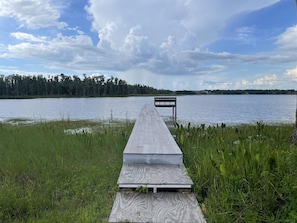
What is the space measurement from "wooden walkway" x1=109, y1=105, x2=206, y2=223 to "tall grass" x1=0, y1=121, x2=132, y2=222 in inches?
10.7

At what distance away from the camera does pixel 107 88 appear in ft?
250

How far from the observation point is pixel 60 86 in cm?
7388

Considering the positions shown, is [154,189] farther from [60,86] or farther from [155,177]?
[60,86]

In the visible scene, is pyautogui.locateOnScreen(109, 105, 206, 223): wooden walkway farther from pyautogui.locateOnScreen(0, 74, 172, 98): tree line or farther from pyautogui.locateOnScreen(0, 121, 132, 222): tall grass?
pyautogui.locateOnScreen(0, 74, 172, 98): tree line

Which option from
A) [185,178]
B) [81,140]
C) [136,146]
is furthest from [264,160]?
[81,140]

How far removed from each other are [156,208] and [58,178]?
180 cm

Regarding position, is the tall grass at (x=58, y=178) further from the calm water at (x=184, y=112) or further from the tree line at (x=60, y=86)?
the tree line at (x=60, y=86)

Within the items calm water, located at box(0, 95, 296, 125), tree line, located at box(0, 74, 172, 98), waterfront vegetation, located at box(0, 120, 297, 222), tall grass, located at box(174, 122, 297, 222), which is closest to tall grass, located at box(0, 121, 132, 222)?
waterfront vegetation, located at box(0, 120, 297, 222)

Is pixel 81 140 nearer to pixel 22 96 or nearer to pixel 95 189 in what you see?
pixel 95 189

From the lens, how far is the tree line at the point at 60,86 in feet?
234

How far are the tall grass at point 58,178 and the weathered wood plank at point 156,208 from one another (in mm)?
242

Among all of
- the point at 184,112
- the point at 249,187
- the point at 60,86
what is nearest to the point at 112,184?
the point at 249,187

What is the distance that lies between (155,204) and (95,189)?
44.9 inches

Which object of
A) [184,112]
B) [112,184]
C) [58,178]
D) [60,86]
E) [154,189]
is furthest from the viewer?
[60,86]
